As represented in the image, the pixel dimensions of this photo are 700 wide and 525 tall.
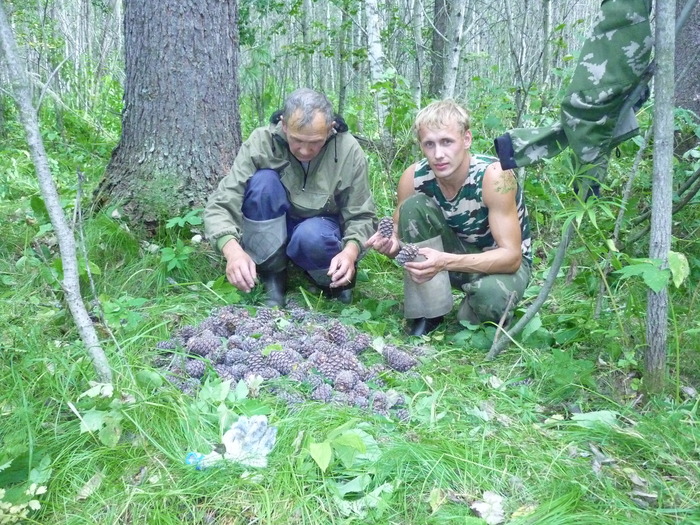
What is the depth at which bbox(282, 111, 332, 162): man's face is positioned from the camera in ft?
9.30

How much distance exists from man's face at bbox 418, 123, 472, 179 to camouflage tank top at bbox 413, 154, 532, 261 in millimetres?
112

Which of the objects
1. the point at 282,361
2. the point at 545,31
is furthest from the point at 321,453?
the point at 545,31

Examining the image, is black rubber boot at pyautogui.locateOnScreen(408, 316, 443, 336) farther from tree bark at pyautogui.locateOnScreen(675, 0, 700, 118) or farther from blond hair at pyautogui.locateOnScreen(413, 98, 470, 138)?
tree bark at pyautogui.locateOnScreen(675, 0, 700, 118)

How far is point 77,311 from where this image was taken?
193 cm

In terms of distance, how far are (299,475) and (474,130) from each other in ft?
13.8

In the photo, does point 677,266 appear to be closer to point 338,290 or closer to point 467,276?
point 467,276

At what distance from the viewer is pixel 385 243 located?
2.90 meters

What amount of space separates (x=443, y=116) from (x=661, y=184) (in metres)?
1.00

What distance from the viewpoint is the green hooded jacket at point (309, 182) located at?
308 cm

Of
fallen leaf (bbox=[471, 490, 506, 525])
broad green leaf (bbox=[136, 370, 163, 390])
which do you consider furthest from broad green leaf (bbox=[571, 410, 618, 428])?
broad green leaf (bbox=[136, 370, 163, 390])

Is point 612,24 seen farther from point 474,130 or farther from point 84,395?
point 474,130

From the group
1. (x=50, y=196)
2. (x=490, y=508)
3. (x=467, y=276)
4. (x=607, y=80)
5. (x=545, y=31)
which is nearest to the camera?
(x=490, y=508)

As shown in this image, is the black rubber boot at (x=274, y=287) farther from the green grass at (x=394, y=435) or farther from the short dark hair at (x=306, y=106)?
the short dark hair at (x=306, y=106)

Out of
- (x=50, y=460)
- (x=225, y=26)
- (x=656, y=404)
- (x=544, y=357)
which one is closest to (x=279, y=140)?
(x=225, y=26)
